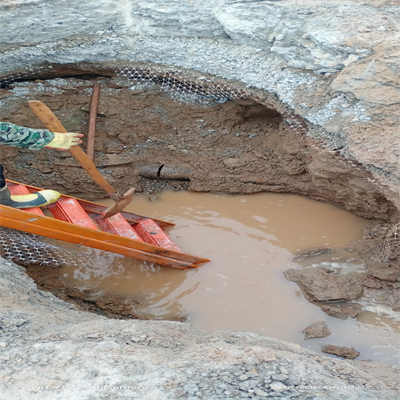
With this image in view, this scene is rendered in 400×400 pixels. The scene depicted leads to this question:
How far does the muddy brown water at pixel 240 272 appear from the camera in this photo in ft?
11.5

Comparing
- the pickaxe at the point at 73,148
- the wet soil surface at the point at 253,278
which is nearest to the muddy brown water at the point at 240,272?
the wet soil surface at the point at 253,278

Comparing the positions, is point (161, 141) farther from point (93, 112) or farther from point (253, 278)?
point (253, 278)

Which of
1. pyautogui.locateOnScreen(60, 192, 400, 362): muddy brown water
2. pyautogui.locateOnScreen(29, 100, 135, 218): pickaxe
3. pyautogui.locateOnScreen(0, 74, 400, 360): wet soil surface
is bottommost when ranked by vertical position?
pyautogui.locateOnScreen(60, 192, 400, 362): muddy brown water

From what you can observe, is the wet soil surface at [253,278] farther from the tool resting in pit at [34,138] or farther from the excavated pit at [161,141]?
the tool resting in pit at [34,138]

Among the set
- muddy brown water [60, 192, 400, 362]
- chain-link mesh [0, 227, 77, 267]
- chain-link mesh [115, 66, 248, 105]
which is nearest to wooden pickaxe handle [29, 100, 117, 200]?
chain-link mesh [0, 227, 77, 267]

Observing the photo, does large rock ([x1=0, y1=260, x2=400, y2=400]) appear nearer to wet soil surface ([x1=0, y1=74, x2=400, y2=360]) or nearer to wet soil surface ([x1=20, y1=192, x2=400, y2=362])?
wet soil surface ([x1=20, y1=192, x2=400, y2=362])

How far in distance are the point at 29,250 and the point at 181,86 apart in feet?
7.21

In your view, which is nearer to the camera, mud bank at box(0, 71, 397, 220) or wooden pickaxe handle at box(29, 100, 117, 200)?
wooden pickaxe handle at box(29, 100, 117, 200)

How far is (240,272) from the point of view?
13.1 feet

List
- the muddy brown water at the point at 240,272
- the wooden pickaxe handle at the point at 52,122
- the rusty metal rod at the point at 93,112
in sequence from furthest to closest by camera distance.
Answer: the rusty metal rod at the point at 93,112, the muddy brown water at the point at 240,272, the wooden pickaxe handle at the point at 52,122

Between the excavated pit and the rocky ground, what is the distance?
0.01 meters

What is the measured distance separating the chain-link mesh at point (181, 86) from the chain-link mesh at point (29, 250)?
76.7 inches

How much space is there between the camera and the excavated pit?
4.74 metres

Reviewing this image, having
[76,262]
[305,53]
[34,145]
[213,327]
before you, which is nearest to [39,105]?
[34,145]
